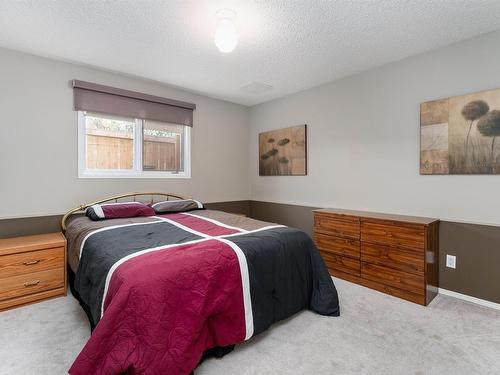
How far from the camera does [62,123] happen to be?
9.80 feet

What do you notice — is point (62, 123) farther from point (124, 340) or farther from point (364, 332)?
point (364, 332)

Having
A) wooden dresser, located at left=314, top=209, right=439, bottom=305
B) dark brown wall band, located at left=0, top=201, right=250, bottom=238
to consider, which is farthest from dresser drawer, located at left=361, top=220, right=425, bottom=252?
dark brown wall band, located at left=0, top=201, right=250, bottom=238

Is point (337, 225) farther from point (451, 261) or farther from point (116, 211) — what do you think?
point (116, 211)

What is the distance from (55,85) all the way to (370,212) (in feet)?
12.6

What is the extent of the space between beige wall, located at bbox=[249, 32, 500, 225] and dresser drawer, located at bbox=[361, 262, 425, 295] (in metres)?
0.68

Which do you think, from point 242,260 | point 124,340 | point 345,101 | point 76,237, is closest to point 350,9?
point 345,101

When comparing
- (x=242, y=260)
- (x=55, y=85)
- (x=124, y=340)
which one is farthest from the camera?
(x=55, y=85)

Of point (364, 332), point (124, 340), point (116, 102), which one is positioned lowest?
point (364, 332)

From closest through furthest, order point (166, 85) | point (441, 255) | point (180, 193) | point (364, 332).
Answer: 1. point (364, 332)
2. point (441, 255)
3. point (166, 85)
4. point (180, 193)

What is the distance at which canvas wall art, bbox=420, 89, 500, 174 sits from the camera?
7.58 feet

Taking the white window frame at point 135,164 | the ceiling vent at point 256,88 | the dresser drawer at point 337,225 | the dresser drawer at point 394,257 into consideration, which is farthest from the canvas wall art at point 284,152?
the dresser drawer at point 394,257

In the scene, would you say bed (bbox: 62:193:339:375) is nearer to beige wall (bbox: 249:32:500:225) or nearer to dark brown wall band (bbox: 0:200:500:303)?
dark brown wall band (bbox: 0:200:500:303)

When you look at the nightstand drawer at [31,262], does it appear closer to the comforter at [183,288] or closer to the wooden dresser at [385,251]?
the comforter at [183,288]

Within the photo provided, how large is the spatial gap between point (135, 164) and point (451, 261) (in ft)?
12.4
